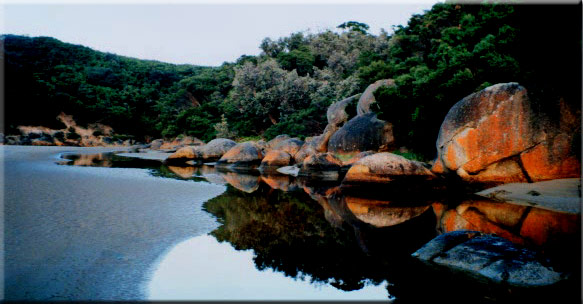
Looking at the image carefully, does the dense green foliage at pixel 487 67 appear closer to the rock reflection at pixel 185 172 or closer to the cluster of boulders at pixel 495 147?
the cluster of boulders at pixel 495 147

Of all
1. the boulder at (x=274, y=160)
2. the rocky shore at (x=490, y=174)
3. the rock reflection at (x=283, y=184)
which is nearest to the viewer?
the rocky shore at (x=490, y=174)

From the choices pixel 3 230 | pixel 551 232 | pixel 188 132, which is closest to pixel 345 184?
pixel 551 232

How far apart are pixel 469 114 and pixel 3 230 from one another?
43.0 feet

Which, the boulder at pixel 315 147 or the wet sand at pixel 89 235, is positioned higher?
the boulder at pixel 315 147

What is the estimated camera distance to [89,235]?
5602 millimetres

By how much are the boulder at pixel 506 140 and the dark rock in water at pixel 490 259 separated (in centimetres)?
755

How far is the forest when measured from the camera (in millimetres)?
11305

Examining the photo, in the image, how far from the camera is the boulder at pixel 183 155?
24.3 m

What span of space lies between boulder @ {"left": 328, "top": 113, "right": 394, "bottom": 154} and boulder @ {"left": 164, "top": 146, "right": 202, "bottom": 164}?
9685 mm

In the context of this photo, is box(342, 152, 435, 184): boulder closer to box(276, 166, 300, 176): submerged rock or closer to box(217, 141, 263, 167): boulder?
box(276, 166, 300, 176): submerged rock

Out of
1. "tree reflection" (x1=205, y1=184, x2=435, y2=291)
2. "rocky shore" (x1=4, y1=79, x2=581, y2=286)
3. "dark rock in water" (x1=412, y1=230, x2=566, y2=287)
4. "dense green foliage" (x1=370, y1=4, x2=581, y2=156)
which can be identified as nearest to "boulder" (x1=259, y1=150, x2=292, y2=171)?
"rocky shore" (x1=4, y1=79, x2=581, y2=286)

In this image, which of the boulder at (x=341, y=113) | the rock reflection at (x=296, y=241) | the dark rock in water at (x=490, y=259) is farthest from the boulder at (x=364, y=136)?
the dark rock in water at (x=490, y=259)

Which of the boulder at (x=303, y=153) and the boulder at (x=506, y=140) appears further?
the boulder at (x=303, y=153)

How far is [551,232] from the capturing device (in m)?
6.97
